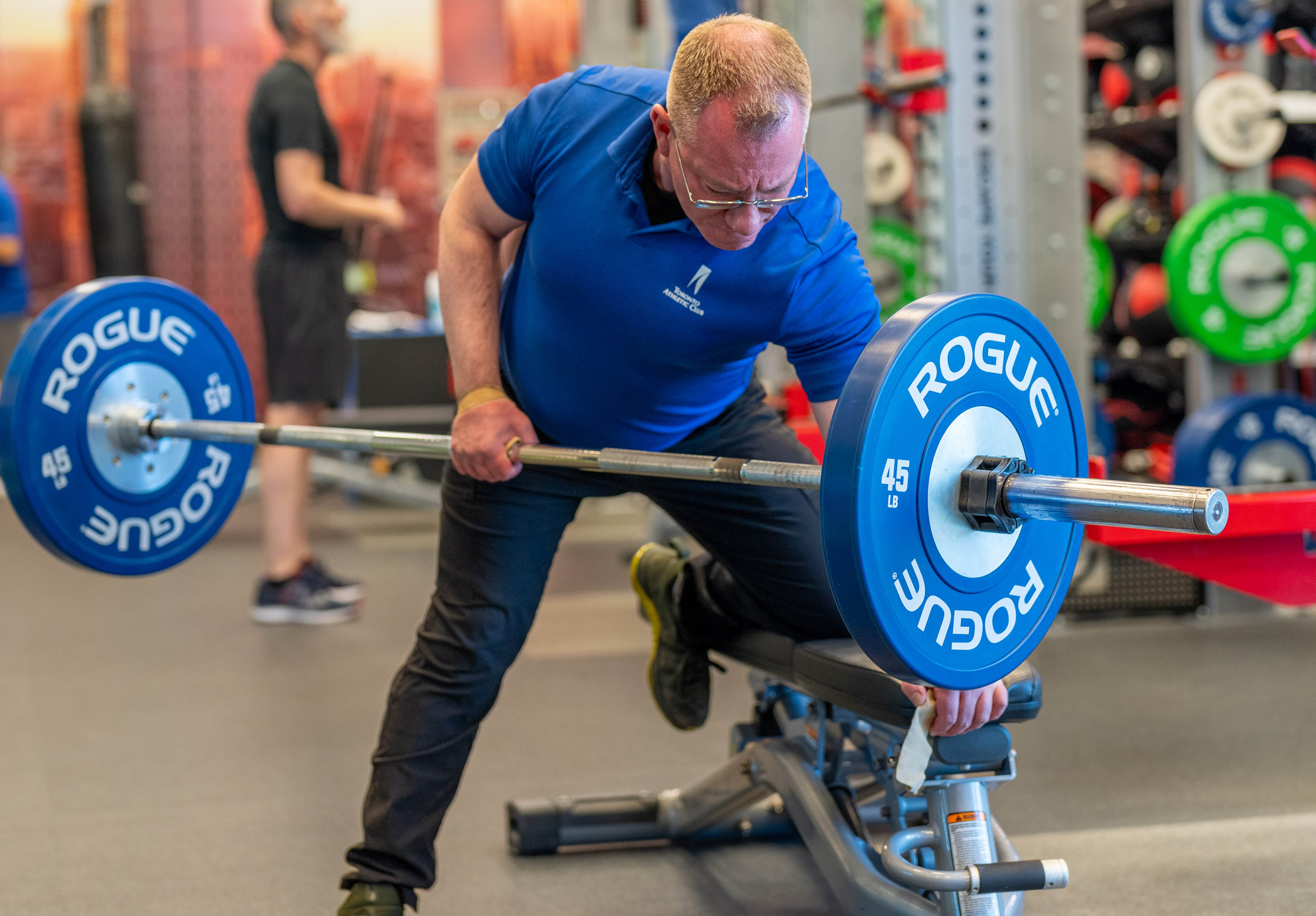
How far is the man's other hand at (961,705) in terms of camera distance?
4.43 feet

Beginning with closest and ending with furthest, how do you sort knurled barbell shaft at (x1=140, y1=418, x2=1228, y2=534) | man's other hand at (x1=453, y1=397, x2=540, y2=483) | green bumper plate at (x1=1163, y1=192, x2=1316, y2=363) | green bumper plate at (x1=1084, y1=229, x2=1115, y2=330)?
knurled barbell shaft at (x1=140, y1=418, x2=1228, y2=534) < man's other hand at (x1=453, y1=397, x2=540, y2=483) < green bumper plate at (x1=1163, y1=192, x2=1316, y2=363) < green bumper plate at (x1=1084, y1=229, x2=1115, y2=330)

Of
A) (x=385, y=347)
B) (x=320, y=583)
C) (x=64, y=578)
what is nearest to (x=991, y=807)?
(x=320, y=583)

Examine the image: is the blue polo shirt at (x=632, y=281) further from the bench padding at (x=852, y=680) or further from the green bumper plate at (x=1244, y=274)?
the green bumper plate at (x=1244, y=274)

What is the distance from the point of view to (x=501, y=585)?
63.5 inches

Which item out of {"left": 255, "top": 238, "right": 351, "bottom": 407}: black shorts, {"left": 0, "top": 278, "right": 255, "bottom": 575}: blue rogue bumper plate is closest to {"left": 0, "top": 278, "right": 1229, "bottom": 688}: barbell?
{"left": 0, "top": 278, "right": 255, "bottom": 575}: blue rogue bumper plate

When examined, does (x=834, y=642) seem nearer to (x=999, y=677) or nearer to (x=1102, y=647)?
(x=999, y=677)

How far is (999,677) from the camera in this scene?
1.23 metres

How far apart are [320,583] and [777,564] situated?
2122 millimetres

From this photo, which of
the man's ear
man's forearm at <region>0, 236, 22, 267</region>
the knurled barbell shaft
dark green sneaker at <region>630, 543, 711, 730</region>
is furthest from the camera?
man's forearm at <region>0, 236, 22, 267</region>

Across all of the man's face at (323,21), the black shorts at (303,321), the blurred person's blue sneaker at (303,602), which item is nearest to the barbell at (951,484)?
the black shorts at (303,321)

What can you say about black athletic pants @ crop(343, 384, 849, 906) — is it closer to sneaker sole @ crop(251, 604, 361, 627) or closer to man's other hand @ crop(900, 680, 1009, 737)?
man's other hand @ crop(900, 680, 1009, 737)

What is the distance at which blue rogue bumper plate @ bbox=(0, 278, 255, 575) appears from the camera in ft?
5.93

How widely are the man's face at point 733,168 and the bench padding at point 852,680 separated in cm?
47

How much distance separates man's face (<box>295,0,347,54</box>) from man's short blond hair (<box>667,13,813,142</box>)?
243cm
